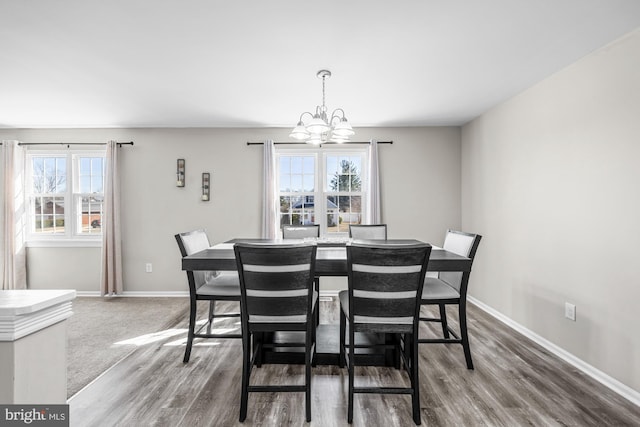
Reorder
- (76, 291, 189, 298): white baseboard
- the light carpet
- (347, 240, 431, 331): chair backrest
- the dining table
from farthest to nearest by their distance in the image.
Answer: (76, 291, 189, 298): white baseboard, the light carpet, the dining table, (347, 240, 431, 331): chair backrest

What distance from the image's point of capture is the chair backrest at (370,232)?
3.62 m

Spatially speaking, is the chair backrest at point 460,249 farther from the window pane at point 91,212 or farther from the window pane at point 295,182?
the window pane at point 91,212

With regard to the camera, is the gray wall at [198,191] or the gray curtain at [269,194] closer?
the gray curtain at [269,194]

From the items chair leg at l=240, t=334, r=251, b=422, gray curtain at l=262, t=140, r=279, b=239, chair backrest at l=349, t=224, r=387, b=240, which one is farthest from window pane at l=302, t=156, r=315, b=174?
chair leg at l=240, t=334, r=251, b=422

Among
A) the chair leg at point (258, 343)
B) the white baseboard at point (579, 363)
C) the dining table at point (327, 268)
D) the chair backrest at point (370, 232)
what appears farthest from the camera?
the chair backrest at point (370, 232)

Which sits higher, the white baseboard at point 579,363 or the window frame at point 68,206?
the window frame at point 68,206

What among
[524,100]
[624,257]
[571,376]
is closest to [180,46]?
[524,100]

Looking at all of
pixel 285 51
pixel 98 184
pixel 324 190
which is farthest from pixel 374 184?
pixel 98 184

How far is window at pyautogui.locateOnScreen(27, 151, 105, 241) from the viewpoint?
15.6 feet

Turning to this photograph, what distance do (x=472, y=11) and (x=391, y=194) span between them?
2884 mm

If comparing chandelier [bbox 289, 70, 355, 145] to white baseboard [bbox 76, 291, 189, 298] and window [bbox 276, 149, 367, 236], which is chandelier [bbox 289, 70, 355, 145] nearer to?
window [bbox 276, 149, 367, 236]

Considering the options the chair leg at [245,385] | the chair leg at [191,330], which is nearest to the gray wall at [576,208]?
the chair leg at [245,385]

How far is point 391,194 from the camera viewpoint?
4.71 meters

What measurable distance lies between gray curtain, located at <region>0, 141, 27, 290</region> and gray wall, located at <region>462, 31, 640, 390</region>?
634 cm
